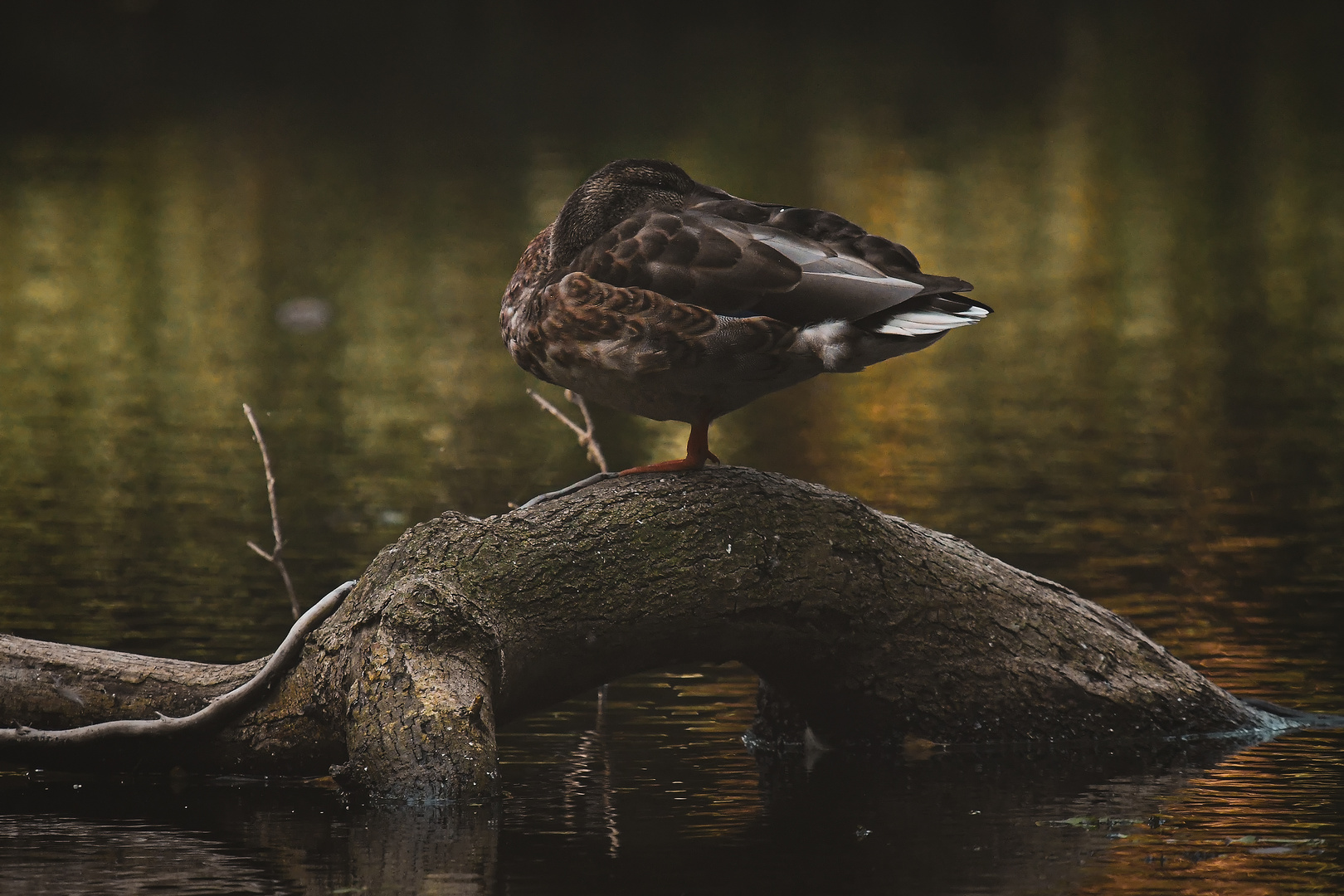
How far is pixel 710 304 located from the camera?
791 cm

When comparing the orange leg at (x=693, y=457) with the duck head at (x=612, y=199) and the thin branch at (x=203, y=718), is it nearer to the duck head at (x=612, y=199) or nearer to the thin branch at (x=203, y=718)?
the duck head at (x=612, y=199)

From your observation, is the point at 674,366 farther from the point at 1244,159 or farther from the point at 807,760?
the point at 1244,159

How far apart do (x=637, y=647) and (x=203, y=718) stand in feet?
5.98

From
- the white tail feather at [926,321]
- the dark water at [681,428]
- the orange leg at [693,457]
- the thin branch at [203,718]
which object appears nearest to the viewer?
the dark water at [681,428]

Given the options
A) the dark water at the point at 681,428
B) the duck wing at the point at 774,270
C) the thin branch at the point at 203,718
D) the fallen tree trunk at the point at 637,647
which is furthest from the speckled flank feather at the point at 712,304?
the dark water at the point at 681,428

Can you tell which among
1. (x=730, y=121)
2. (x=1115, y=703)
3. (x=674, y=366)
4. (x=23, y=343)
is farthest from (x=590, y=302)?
(x=730, y=121)

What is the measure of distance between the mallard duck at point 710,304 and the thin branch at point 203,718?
4.66ft

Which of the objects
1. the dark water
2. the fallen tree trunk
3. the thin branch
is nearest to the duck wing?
the fallen tree trunk

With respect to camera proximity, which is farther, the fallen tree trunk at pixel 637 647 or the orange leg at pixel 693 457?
the orange leg at pixel 693 457

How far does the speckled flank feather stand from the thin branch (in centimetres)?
141

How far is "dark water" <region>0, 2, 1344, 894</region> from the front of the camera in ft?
24.7

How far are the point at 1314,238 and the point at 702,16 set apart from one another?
4507cm

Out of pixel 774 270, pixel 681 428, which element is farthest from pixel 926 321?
pixel 681 428

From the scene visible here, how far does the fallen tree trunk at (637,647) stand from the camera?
7961mm
